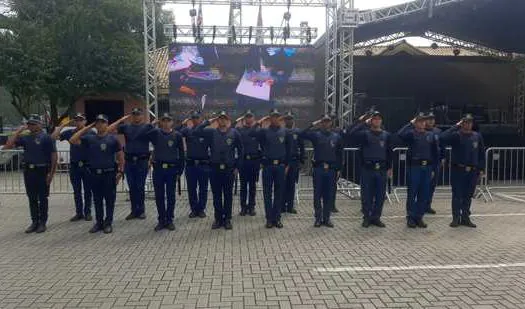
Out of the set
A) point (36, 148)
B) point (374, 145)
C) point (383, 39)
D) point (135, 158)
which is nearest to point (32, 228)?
point (36, 148)

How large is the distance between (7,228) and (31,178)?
1.07m

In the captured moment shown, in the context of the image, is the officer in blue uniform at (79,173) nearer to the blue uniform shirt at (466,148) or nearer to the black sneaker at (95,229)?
the black sneaker at (95,229)

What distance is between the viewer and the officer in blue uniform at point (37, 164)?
7777 mm

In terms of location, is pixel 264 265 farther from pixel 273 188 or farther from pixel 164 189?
pixel 164 189

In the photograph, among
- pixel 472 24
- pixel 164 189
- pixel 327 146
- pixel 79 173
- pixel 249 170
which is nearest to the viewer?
pixel 164 189

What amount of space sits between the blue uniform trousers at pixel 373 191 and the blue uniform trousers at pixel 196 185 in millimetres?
2743

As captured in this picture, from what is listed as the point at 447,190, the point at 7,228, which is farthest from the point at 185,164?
the point at 447,190

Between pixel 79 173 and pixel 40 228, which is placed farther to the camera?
pixel 79 173

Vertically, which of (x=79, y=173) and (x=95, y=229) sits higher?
(x=79, y=173)

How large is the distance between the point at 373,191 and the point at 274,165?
1.68 metres

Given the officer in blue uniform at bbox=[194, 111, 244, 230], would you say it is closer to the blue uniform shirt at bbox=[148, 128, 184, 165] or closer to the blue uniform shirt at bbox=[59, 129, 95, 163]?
the blue uniform shirt at bbox=[148, 128, 184, 165]

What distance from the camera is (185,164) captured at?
907cm

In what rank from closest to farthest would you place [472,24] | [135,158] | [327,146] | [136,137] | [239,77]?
[327,146], [136,137], [135,158], [239,77], [472,24]

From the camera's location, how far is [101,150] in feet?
25.3
